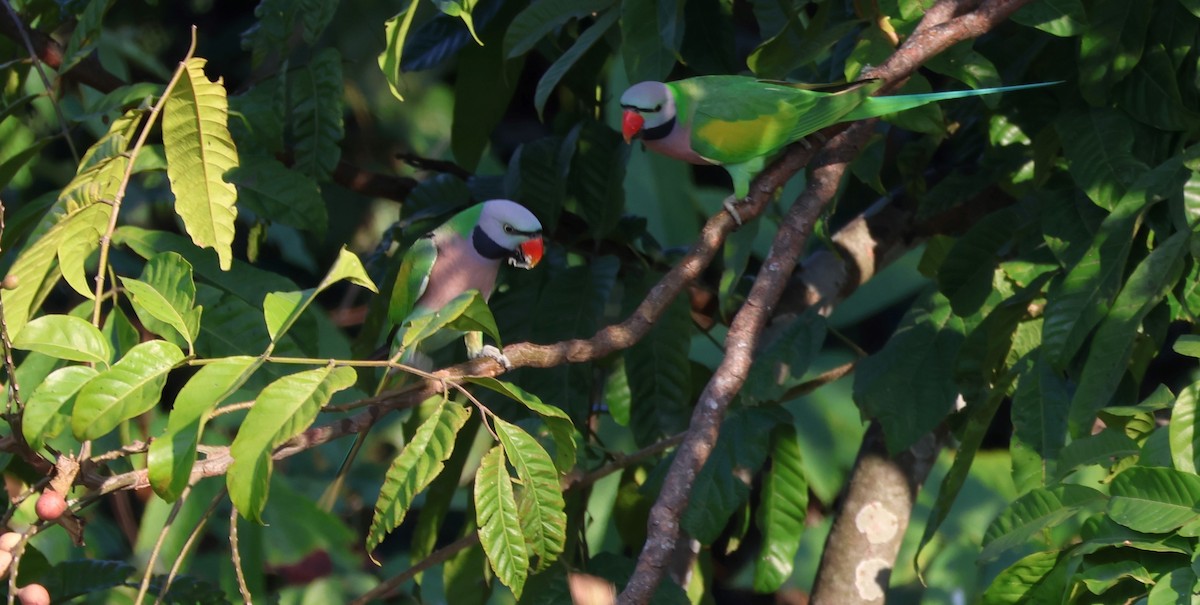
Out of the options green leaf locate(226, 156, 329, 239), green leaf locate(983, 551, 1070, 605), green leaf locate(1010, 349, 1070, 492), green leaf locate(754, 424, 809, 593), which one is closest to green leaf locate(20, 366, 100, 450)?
green leaf locate(226, 156, 329, 239)

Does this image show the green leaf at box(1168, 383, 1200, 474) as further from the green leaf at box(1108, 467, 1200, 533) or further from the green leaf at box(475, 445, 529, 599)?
the green leaf at box(475, 445, 529, 599)

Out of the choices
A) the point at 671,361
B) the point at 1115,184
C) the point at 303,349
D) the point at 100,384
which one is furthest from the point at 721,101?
the point at 100,384

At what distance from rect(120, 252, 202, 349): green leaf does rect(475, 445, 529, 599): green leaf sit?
1.06 feet

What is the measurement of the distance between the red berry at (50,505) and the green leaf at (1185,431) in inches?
42.2

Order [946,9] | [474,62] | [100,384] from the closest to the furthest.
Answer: [100,384] → [946,9] → [474,62]

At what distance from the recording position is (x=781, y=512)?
2.06 meters

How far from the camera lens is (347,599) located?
1.89 meters

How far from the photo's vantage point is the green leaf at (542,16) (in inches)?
68.7

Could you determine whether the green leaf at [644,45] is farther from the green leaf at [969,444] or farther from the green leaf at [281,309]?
the green leaf at [281,309]

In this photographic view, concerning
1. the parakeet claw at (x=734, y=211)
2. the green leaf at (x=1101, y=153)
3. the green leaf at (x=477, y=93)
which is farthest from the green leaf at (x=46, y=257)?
the green leaf at (x=1101, y=153)

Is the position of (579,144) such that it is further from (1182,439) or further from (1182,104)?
(1182,439)

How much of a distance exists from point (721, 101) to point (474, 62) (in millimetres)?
482

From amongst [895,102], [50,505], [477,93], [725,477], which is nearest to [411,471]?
[50,505]

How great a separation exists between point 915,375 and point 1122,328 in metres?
0.52
